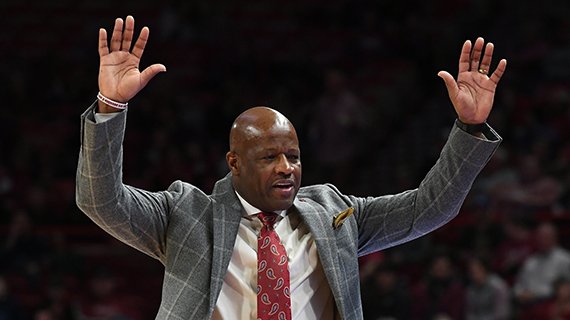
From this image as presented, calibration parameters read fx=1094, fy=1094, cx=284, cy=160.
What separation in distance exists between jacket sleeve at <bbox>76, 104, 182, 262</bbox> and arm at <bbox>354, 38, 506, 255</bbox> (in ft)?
2.35

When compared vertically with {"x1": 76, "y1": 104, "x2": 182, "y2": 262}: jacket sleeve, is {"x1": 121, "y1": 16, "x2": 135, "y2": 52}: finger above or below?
above

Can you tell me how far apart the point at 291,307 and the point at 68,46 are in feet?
32.2

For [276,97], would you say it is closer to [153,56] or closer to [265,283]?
[153,56]

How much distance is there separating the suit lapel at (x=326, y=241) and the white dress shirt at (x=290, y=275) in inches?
1.5

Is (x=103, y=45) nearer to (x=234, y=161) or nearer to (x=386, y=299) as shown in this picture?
(x=234, y=161)

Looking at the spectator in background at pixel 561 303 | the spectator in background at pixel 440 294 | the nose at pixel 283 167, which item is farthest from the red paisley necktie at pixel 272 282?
the spectator in background at pixel 440 294

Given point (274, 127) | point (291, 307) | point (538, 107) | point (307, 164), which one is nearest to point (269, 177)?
point (274, 127)

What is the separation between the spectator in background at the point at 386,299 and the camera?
23.9 feet

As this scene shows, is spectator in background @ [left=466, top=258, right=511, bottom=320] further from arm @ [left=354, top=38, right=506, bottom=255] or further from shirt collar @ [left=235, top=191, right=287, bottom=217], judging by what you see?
shirt collar @ [left=235, top=191, right=287, bottom=217]

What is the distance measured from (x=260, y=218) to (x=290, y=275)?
0.63ft

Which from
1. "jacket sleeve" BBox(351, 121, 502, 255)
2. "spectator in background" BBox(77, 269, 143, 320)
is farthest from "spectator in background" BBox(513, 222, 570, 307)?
"jacket sleeve" BBox(351, 121, 502, 255)

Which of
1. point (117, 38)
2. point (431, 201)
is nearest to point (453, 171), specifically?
point (431, 201)

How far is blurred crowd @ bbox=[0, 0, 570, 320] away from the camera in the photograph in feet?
25.0

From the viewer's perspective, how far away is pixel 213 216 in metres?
3.20
